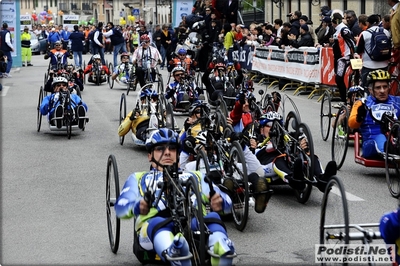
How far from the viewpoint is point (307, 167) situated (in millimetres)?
9961

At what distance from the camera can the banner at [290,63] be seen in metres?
22.2

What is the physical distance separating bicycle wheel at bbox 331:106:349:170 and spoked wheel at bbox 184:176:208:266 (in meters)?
5.53

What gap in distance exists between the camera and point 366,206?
390 inches

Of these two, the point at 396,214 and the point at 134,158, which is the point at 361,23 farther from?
the point at 396,214

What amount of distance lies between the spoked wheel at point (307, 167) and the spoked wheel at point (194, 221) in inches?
120

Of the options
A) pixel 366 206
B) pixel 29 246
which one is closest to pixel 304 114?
pixel 366 206

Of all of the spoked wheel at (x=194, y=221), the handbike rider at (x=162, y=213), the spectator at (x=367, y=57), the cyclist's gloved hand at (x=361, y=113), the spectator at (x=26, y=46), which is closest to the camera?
the spoked wheel at (x=194, y=221)

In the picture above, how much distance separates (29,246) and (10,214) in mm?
1671

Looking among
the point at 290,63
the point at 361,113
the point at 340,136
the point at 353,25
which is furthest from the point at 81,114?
the point at 290,63

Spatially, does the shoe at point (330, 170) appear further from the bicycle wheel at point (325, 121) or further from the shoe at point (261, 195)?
the bicycle wheel at point (325, 121)

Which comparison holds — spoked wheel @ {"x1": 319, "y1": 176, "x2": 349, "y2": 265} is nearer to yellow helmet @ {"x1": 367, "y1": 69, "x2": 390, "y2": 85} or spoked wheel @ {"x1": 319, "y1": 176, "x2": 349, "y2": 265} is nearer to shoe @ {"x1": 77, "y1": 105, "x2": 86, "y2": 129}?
yellow helmet @ {"x1": 367, "y1": 69, "x2": 390, "y2": 85}

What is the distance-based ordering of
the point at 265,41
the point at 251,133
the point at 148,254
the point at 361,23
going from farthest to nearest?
the point at 265,41 < the point at 361,23 < the point at 251,133 < the point at 148,254

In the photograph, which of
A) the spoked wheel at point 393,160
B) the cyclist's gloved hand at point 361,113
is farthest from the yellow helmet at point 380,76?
the spoked wheel at point 393,160

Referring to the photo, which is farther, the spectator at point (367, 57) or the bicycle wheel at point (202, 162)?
the spectator at point (367, 57)
